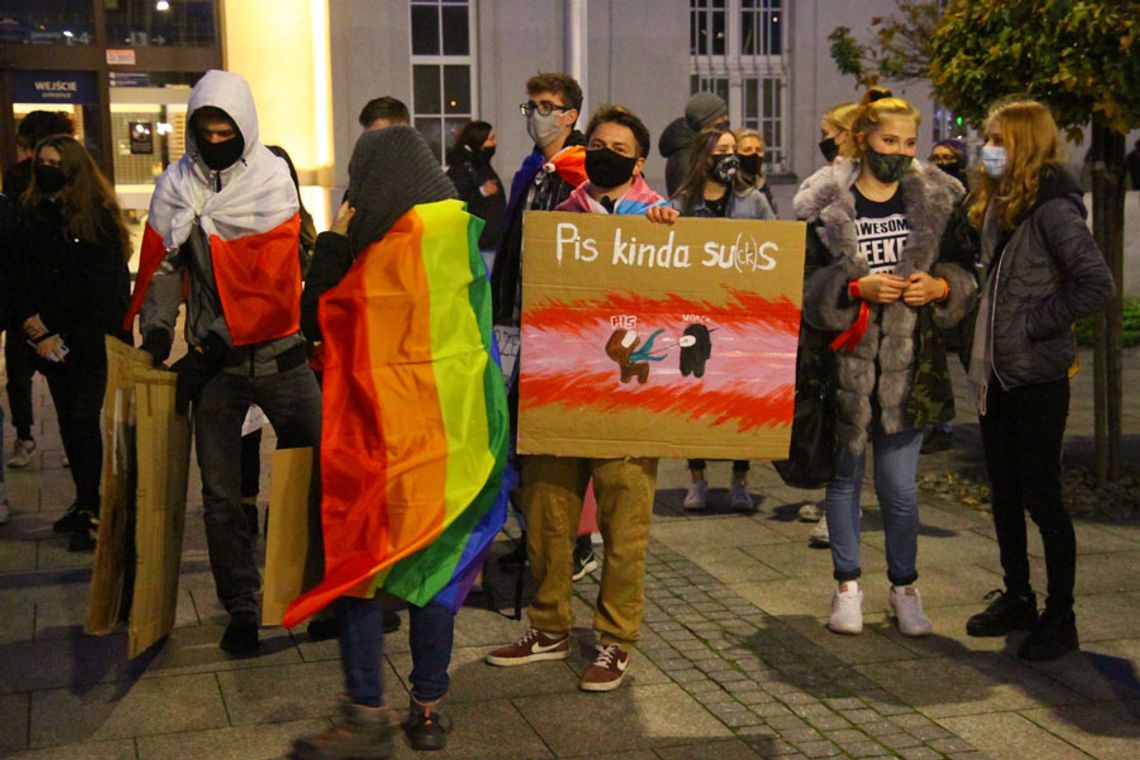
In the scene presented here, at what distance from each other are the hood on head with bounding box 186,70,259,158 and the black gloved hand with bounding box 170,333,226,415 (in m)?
0.68

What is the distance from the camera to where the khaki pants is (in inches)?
202

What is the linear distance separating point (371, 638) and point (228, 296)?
1.55 meters

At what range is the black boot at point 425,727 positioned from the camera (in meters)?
4.54

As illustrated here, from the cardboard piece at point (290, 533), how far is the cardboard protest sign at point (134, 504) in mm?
827

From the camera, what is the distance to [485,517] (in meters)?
4.47

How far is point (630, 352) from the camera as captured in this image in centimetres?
494

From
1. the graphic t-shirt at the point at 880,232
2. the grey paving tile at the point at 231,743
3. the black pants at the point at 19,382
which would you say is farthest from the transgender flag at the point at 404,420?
the black pants at the point at 19,382

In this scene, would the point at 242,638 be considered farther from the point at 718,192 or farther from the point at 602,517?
the point at 718,192

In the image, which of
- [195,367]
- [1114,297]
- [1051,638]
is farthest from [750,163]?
[195,367]

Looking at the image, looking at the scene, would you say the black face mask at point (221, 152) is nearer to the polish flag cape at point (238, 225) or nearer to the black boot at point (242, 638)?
the polish flag cape at point (238, 225)

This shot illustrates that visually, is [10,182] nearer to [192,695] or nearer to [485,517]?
[192,695]

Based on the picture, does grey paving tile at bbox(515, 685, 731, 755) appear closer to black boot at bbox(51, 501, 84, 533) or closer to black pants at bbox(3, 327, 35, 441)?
black boot at bbox(51, 501, 84, 533)

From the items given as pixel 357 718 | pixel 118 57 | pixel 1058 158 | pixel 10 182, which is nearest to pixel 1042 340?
pixel 1058 158

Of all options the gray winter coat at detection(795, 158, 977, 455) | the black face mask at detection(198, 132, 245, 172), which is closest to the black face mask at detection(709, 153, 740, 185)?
the gray winter coat at detection(795, 158, 977, 455)
